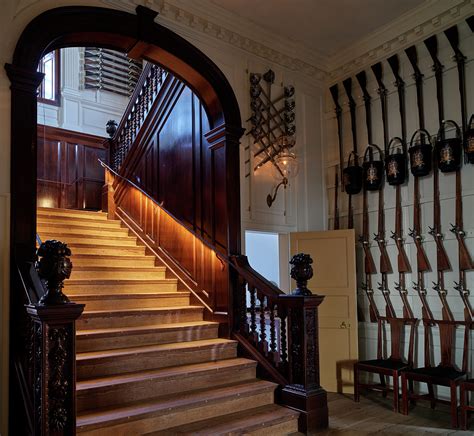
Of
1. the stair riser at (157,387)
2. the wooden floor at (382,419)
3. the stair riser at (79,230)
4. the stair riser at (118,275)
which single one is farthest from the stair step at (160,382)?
the stair riser at (79,230)

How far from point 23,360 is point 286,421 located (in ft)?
6.24

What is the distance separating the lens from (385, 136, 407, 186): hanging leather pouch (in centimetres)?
471

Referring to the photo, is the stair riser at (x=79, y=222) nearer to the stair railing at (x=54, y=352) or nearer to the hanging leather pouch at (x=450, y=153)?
the stair railing at (x=54, y=352)

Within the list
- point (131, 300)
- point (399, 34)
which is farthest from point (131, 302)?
point (399, 34)

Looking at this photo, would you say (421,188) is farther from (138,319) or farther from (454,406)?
(138,319)

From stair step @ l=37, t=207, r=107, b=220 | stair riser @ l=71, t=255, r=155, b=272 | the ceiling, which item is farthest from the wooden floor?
stair step @ l=37, t=207, r=107, b=220

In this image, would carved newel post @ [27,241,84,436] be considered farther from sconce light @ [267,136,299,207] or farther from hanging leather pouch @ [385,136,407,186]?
hanging leather pouch @ [385,136,407,186]

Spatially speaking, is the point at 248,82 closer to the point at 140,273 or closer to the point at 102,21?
the point at 102,21

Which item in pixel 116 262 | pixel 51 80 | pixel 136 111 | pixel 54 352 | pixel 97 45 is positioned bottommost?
pixel 54 352

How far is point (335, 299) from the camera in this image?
4969mm

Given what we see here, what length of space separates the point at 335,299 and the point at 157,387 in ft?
7.46

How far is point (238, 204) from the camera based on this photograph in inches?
179

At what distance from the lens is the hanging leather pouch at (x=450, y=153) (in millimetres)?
4254

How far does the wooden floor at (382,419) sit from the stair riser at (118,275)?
2.27 meters
